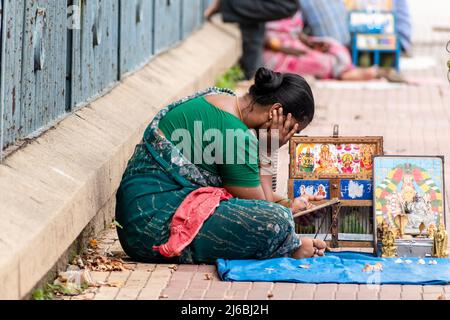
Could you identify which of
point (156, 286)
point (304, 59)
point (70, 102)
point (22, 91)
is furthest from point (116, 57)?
point (304, 59)

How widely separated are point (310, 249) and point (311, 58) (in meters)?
8.37

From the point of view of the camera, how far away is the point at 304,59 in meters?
15.0

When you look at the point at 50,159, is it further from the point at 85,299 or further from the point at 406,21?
the point at 406,21

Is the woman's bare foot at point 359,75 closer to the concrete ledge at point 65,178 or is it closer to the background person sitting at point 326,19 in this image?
the background person sitting at point 326,19

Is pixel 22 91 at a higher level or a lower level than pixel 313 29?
lower

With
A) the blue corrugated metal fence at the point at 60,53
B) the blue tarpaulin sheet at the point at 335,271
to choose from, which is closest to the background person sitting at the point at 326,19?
the blue corrugated metal fence at the point at 60,53

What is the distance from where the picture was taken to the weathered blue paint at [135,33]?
9.95m

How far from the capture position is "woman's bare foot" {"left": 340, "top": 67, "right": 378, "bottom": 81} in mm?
15031

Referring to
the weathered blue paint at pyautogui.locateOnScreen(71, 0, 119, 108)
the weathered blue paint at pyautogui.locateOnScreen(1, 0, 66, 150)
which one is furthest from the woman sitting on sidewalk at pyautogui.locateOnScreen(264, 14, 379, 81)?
the weathered blue paint at pyautogui.locateOnScreen(1, 0, 66, 150)

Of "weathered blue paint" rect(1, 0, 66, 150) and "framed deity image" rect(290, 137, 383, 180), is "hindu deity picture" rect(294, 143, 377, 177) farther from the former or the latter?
"weathered blue paint" rect(1, 0, 66, 150)

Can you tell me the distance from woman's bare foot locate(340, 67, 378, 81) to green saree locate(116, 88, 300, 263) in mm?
8397

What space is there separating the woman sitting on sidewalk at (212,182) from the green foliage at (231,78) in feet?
21.8

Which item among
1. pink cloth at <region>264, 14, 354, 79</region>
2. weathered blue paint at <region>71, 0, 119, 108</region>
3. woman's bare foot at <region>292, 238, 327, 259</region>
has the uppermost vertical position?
pink cloth at <region>264, 14, 354, 79</region>
